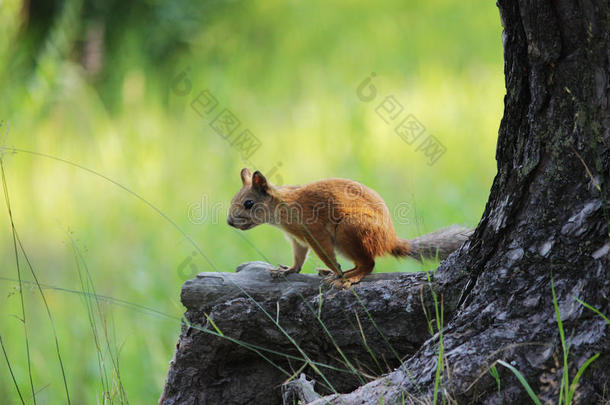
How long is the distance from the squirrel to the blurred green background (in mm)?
541

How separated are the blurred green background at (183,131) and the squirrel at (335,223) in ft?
1.77

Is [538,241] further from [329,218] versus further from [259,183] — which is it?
[259,183]

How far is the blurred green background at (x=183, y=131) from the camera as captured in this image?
4180 mm

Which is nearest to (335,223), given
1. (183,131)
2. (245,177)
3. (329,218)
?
(329,218)

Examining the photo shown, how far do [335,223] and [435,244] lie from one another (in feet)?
1.40

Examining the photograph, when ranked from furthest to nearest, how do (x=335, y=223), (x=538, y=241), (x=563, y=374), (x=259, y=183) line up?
(x=259, y=183)
(x=335, y=223)
(x=538, y=241)
(x=563, y=374)

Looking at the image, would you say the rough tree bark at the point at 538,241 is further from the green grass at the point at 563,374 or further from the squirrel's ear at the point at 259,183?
the squirrel's ear at the point at 259,183

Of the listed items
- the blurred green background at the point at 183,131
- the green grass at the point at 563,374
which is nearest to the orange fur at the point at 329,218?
the blurred green background at the point at 183,131

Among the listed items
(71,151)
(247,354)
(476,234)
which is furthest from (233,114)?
(476,234)

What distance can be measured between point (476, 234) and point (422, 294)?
26cm

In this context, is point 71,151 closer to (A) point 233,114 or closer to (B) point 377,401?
(A) point 233,114

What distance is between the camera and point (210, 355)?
2.33 meters

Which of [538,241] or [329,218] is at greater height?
[329,218]

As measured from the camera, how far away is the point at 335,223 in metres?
2.91
